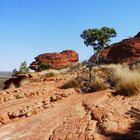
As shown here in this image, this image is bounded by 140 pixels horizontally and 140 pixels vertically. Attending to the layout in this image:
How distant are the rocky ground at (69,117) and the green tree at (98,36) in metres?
36.0

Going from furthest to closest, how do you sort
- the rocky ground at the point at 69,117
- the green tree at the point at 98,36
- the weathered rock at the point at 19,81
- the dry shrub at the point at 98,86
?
the green tree at the point at 98,36, the weathered rock at the point at 19,81, the dry shrub at the point at 98,86, the rocky ground at the point at 69,117

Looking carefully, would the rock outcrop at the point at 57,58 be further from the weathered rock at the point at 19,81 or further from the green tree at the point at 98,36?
the weathered rock at the point at 19,81

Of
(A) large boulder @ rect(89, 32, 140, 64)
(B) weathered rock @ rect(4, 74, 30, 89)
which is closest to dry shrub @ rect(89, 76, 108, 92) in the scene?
(B) weathered rock @ rect(4, 74, 30, 89)

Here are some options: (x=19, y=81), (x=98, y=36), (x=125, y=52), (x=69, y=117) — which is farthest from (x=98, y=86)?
(x=98, y=36)

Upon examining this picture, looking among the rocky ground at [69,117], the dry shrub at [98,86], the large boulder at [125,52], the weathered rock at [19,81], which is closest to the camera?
the rocky ground at [69,117]

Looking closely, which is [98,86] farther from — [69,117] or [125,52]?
[125,52]

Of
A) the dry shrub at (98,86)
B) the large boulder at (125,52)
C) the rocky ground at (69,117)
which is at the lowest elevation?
the rocky ground at (69,117)

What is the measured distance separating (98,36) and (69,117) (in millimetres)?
38726

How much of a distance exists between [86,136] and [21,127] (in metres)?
1.94

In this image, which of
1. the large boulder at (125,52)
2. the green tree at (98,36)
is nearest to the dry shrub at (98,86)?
the large boulder at (125,52)

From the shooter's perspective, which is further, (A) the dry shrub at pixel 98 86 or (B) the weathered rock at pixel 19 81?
(B) the weathered rock at pixel 19 81

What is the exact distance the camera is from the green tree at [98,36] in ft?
151

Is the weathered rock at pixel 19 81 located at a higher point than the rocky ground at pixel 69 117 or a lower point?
higher

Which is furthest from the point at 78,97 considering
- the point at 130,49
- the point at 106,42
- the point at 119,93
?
the point at 106,42
